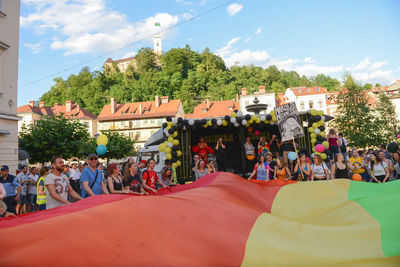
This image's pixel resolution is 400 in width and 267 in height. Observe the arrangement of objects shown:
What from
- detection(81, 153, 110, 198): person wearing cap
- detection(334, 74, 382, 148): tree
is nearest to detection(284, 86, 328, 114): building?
detection(334, 74, 382, 148): tree

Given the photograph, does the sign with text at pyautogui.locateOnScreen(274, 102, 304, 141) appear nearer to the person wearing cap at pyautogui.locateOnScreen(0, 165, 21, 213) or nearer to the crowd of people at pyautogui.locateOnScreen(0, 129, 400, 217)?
the crowd of people at pyautogui.locateOnScreen(0, 129, 400, 217)

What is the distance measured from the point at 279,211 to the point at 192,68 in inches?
3745

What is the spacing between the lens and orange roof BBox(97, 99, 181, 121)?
64875 millimetres

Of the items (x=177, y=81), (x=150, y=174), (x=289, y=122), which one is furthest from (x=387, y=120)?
(x=177, y=81)

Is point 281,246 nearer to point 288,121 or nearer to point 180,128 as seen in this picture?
point 288,121

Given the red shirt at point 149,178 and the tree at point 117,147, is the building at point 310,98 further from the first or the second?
the red shirt at point 149,178

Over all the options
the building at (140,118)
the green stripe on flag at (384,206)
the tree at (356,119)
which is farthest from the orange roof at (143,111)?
the green stripe on flag at (384,206)

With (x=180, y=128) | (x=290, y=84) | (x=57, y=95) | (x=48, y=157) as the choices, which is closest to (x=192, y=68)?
(x=290, y=84)

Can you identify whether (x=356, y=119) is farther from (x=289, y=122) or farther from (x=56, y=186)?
(x=56, y=186)

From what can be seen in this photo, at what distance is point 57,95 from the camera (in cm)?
9031

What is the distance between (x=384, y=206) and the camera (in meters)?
4.33

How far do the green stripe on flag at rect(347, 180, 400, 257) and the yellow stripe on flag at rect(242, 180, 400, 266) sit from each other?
0.08 metres

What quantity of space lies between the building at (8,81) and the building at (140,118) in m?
48.2

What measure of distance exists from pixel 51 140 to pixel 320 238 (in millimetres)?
20203
